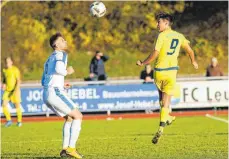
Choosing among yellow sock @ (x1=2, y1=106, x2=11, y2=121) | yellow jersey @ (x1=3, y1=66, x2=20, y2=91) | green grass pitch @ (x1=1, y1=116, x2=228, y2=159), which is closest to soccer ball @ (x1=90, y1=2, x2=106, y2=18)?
green grass pitch @ (x1=1, y1=116, x2=228, y2=159)

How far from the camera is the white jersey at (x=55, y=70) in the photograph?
12.5 meters

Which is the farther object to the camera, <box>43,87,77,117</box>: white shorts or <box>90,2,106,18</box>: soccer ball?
<box>90,2,106,18</box>: soccer ball

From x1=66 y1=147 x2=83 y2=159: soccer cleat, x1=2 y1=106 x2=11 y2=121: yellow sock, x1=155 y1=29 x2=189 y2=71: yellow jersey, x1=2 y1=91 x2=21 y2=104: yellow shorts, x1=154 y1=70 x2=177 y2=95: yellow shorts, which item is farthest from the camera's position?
x1=2 y1=91 x2=21 y2=104: yellow shorts

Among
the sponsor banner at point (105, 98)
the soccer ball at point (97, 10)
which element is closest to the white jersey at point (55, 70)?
the soccer ball at point (97, 10)

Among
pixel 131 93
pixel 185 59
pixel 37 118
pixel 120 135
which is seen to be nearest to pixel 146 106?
pixel 131 93

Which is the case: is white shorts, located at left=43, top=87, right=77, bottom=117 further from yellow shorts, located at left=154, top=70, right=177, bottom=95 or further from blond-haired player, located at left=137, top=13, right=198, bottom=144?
yellow shorts, located at left=154, top=70, right=177, bottom=95

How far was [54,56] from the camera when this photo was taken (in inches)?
496

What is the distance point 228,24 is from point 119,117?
19.9 meters

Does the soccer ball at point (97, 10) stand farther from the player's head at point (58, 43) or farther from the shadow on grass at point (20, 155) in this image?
the shadow on grass at point (20, 155)

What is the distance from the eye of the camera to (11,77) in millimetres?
24516

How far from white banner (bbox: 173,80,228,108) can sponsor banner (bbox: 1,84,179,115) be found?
36 cm

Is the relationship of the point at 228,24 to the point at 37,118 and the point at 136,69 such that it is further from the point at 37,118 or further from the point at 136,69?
the point at 37,118

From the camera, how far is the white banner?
27250 mm

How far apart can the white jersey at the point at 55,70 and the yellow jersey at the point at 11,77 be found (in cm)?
1184
